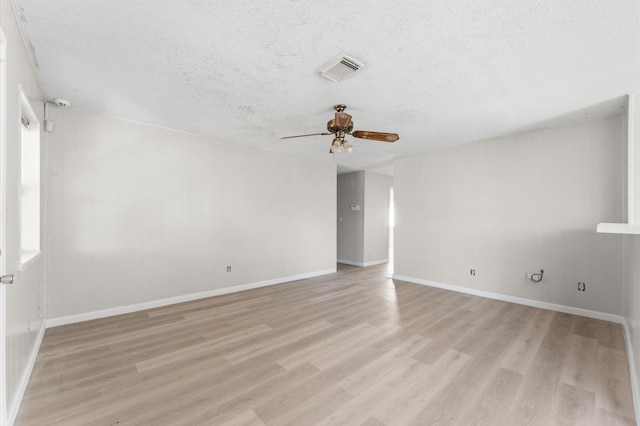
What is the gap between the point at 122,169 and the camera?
3.62 meters

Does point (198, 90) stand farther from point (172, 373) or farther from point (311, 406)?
point (311, 406)

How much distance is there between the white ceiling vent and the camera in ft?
7.38

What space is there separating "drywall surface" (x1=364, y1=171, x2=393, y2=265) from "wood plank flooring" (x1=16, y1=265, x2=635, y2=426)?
3.66m

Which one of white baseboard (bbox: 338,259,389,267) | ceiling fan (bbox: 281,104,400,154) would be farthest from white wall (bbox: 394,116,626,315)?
ceiling fan (bbox: 281,104,400,154)

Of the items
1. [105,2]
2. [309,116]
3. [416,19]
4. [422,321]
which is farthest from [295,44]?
[422,321]

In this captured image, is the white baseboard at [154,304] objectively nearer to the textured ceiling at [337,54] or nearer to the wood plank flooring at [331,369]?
the wood plank flooring at [331,369]

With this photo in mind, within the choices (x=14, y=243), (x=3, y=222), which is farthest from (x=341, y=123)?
(x=14, y=243)

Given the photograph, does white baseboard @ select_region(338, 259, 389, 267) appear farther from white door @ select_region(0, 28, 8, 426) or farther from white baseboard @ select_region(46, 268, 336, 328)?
white door @ select_region(0, 28, 8, 426)

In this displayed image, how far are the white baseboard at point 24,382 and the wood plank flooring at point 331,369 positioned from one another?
0.16ft

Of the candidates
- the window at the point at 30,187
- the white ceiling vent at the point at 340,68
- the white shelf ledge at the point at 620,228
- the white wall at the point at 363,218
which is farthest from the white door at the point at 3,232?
the white wall at the point at 363,218

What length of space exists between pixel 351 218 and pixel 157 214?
16.3 ft

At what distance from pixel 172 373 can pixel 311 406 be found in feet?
4.04

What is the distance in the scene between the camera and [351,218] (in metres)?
7.62

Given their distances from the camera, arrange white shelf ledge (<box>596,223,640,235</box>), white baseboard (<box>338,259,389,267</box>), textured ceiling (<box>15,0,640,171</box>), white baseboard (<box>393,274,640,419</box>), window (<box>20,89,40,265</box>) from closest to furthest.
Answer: white shelf ledge (<box>596,223,640,235</box>), textured ceiling (<box>15,0,640,171</box>), white baseboard (<box>393,274,640,419</box>), window (<box>20,89,40,265</box>), white baseboard (<box>338,259,389,267</box>)
